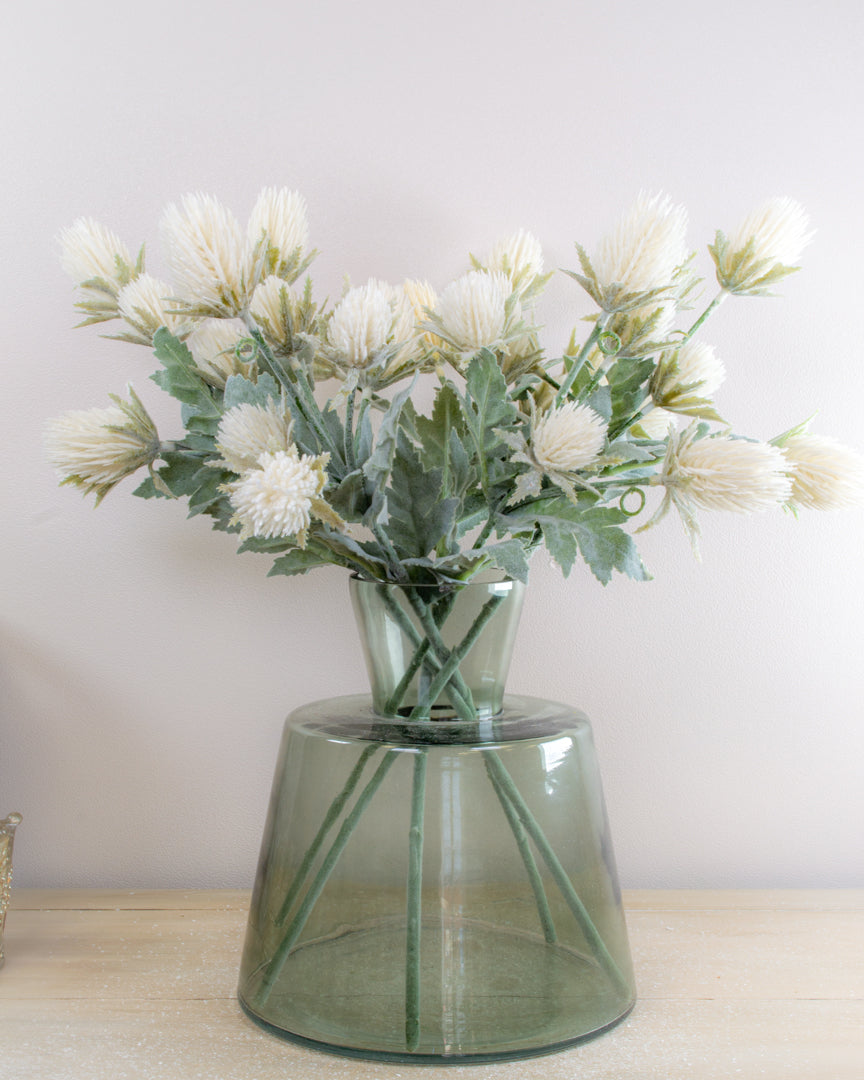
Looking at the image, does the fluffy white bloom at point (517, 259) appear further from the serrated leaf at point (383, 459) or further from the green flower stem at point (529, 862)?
the green flower stem at point (529, 862)

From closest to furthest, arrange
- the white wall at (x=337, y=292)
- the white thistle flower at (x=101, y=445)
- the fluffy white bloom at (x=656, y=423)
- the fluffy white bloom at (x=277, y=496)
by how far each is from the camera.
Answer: the fluffy white bloom at (x=277, y=496), the white thistle flower at (x=101, y=445), the fluffy white bloom at (x=656, y=423), the white wall at (x=337, y=292)

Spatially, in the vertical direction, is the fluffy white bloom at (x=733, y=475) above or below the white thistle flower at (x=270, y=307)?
below

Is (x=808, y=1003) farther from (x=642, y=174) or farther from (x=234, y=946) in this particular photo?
(x=642, y=174)

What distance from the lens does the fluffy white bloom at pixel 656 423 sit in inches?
27.1

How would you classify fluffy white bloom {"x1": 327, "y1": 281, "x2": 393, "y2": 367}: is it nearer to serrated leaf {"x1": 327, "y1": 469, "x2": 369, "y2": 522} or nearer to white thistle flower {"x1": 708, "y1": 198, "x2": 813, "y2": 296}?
serrated leaf {"x1": 327, "y1": 469, "x2": 369, "y2": 522}

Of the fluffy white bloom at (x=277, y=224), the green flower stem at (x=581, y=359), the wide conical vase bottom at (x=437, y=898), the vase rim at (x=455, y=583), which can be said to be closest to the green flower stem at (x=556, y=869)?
the wide conical vase bottom at (x=437, y=898)

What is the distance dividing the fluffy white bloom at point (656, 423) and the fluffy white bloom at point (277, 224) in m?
0.27

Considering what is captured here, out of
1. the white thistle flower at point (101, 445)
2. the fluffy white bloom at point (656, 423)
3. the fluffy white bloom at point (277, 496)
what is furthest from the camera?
the fluffy white bloom at point (656, 423)

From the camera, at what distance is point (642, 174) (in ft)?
2.82

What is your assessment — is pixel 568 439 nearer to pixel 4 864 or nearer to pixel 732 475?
pixel 732 475

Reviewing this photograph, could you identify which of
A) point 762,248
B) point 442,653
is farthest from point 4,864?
point 762,248

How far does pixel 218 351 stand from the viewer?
2.09 ft

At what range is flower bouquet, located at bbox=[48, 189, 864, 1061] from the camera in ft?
1.78

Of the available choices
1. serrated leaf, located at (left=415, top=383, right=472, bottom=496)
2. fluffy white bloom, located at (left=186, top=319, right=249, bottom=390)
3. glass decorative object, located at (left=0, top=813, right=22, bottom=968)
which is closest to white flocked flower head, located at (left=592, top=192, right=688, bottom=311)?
A: serrated leaf, located at (left=415, top=383, right=472, bottom=496)
